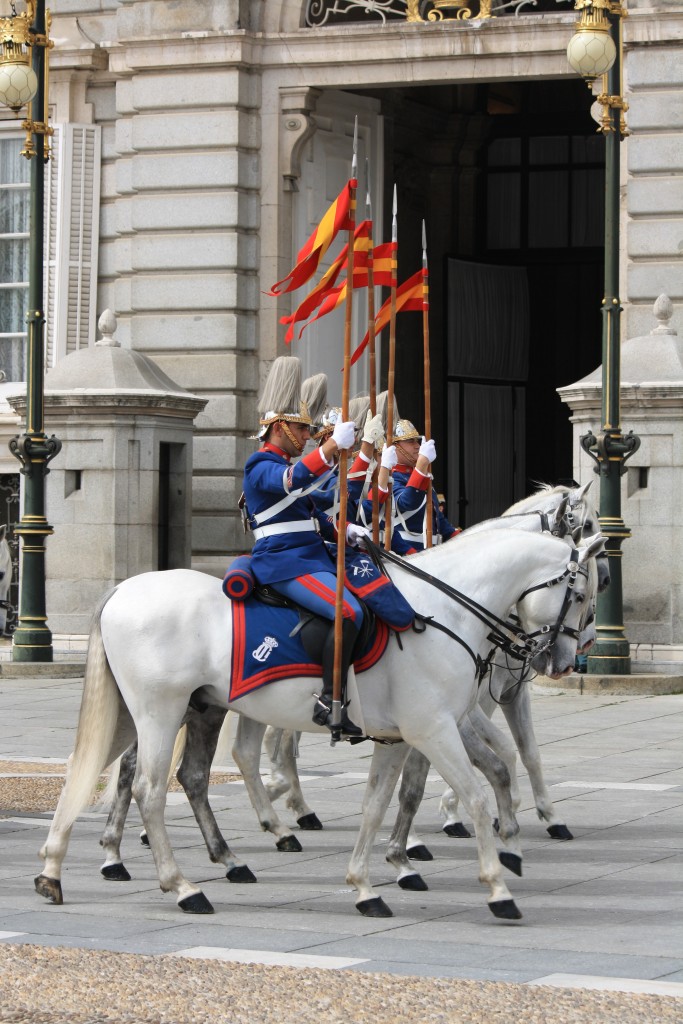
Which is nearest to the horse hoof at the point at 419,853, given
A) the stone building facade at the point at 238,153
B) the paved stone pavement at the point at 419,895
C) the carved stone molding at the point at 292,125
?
the paved stone pavement at the point at 419,895

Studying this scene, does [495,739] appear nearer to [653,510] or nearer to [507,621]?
[507,621]

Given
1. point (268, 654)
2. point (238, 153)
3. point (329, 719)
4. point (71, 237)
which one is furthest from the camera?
point (71, 237)

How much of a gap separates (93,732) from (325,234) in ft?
9.05

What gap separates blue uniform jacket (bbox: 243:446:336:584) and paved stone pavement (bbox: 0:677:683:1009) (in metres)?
1.45

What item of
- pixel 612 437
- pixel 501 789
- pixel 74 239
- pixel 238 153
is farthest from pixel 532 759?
pixel 74 239

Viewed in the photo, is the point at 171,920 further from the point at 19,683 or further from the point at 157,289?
the point at 157,289

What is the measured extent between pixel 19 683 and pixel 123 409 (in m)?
3.47

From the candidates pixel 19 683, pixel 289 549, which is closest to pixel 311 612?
pixel 289 549

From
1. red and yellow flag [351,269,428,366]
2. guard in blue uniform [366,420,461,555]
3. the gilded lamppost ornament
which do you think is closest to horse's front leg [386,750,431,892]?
guard in blue uniform [366,420,461,555]

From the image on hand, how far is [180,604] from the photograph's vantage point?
852 centimetres

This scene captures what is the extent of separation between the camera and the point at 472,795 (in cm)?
816

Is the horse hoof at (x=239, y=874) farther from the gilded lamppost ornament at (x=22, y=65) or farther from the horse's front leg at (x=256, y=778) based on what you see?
the gilded lamppost ornament at (x=22, y=65)

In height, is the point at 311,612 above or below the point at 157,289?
below

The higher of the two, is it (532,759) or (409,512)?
(409,512)
